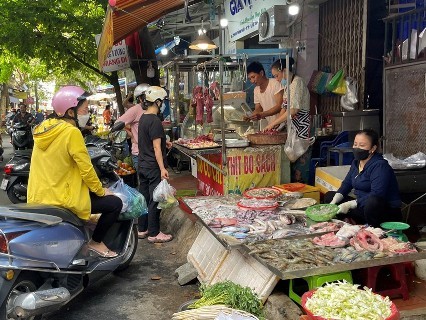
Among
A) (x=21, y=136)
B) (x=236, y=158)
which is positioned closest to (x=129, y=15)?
(x=236, y=158)

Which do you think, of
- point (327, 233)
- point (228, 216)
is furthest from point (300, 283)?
point (228, 216)

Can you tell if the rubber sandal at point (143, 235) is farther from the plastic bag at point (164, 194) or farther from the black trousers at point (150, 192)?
the plastic bag at point (164, 194)

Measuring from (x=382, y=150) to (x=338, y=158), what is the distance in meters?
0.87

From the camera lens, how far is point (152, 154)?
21.1 feet

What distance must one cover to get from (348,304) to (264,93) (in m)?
5.45

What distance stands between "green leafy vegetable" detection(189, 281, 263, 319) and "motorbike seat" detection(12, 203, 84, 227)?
1.46 m

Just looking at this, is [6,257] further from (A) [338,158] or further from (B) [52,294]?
(A) [338,158]

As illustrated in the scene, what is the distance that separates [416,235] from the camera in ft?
19.6

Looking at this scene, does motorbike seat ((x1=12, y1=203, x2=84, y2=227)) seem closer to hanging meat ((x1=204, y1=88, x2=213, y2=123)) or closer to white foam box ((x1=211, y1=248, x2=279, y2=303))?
white foam box ((x1=211, y1=248, x2=279, y2=303))

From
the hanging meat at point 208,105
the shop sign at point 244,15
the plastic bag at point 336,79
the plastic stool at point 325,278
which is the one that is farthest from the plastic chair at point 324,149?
the plastic stool at point 325,278

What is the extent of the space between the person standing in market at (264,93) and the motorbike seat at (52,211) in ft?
13.9

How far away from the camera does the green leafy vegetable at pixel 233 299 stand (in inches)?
140

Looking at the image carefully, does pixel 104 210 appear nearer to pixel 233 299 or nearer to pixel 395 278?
pixel 233 299

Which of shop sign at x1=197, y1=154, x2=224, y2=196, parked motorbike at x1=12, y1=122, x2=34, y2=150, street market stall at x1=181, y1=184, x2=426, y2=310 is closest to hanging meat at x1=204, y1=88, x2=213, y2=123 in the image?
shop sign at x1=197, y1=154, x2=224, y2=196
